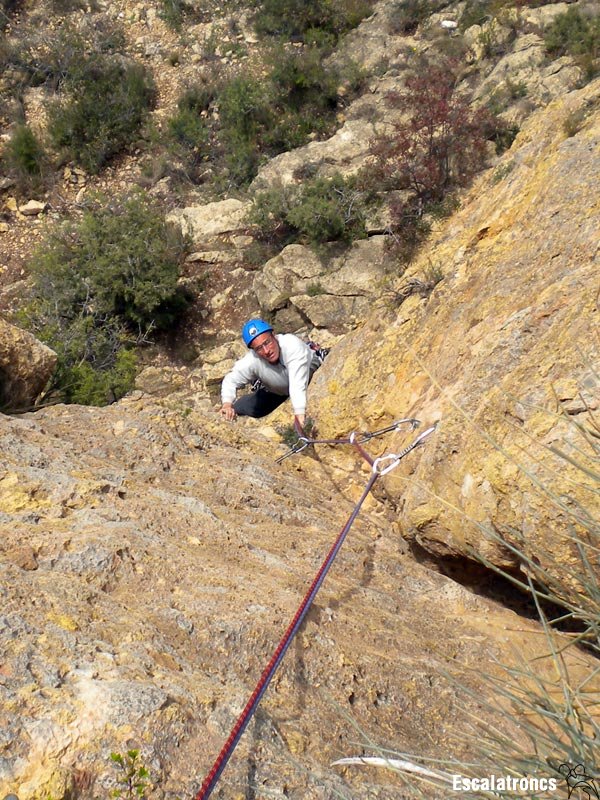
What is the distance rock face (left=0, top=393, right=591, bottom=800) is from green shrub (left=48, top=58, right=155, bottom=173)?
10.8 meters

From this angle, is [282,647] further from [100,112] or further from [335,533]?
[100,112]

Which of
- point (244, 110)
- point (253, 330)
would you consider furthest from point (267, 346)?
point (244, 110)

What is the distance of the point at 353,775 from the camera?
77.4 inches

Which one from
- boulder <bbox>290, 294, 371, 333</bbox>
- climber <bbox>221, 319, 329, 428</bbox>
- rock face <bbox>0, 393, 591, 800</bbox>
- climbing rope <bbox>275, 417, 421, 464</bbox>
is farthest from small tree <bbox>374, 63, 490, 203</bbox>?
rock face <bbox>0, 393, 591, 800</bbox>

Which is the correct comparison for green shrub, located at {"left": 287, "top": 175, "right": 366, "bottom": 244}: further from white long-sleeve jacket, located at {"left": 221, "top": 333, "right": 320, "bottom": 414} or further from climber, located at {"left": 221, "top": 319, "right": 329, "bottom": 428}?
white long-sleeve jacket, located at {"left": 221, "top": 333, "right": 320, "bottom": 414}

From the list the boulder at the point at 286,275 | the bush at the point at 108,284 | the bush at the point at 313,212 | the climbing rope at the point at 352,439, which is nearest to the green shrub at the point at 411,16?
the bush at the point at 313,212

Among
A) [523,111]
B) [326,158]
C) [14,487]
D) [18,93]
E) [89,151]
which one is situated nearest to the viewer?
[14,487]

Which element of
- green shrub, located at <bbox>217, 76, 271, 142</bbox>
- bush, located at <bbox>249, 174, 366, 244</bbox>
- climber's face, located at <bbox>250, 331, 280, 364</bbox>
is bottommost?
bush, located at <bbox>249, 174, 366, 244</bbox>

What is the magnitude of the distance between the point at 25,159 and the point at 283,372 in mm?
10014

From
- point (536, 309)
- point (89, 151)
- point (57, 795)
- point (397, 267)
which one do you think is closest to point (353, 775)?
point (57, 795)

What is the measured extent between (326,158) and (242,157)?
79.7 inches

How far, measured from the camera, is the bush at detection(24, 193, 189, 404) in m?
9.21

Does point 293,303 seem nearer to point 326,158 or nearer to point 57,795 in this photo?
point 326,158

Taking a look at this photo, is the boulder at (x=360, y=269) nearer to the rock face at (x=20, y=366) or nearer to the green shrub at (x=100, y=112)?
the rock face at (x=20, y=366)
